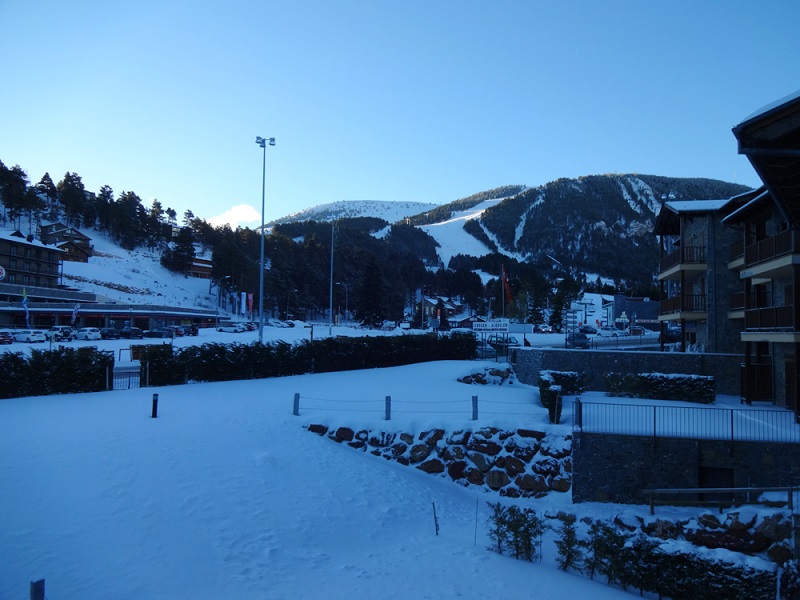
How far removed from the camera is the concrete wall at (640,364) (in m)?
23.2

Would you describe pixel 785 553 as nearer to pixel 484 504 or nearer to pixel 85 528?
pixel 484 504

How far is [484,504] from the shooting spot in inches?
577

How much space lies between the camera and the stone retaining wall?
50.6 ft

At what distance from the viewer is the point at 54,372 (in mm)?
19500

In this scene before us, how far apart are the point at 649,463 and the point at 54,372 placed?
799 inches

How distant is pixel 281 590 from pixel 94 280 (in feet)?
316

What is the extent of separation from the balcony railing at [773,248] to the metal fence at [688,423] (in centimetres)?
572

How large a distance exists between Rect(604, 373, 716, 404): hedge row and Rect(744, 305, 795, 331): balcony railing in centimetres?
290

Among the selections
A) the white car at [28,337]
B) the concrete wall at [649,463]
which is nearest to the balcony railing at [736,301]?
the concrete wall at [649,463]

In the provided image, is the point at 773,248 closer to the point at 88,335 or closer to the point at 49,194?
the point at 88,335

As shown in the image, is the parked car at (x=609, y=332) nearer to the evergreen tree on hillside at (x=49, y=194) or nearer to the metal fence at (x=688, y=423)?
the metal fence at (x=688, y=423)

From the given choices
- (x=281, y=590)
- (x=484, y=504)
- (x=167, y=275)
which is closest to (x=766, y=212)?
Result: (x=484, y=504)

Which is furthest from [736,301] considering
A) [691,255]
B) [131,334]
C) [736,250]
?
[131,334]

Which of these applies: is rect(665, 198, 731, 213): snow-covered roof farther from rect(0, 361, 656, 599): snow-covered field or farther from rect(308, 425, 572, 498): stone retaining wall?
rect(308, 425, 572, 498): stone retaining wall
